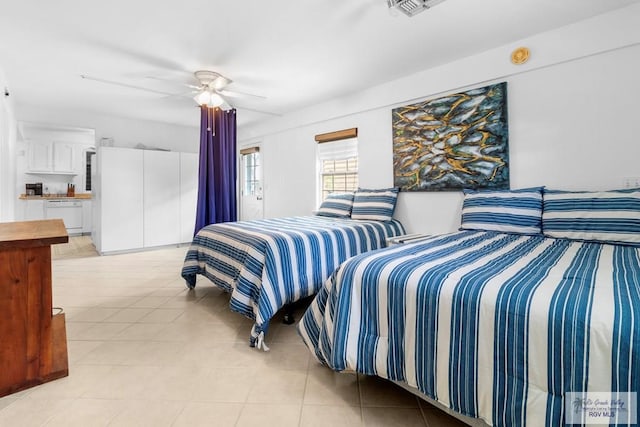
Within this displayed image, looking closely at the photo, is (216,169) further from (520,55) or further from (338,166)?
(520,55)

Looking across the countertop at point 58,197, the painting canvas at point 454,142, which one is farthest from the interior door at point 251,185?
the countertop at point 58,197

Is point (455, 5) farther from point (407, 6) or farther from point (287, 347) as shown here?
point (287, 347)

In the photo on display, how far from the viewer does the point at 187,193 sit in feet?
18.6

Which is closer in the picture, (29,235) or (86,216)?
(29,235)

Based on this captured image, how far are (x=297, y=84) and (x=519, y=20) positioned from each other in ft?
7.48

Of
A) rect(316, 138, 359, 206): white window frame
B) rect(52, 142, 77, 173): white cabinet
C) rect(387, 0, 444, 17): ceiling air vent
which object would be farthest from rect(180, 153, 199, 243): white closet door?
rect(387, 0, 444, 17): ceiling air vent

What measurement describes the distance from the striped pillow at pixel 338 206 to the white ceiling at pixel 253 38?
1409 mm

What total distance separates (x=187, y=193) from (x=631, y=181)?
5939 millimetres

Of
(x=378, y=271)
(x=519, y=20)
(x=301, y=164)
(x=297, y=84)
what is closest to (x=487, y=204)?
(x=519, y=20)

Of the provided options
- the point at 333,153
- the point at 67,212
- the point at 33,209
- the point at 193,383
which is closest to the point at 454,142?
the point at 333,153

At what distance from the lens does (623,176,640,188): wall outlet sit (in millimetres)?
2138

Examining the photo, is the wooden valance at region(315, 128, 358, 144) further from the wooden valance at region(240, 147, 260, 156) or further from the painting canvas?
the wooden valance at region(240, 147, 260, 156)

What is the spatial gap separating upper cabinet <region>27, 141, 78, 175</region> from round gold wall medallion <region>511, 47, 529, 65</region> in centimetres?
838

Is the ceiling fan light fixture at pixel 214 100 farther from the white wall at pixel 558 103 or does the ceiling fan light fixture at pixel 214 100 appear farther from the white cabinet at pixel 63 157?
the white cabinet at pixel 63 157
